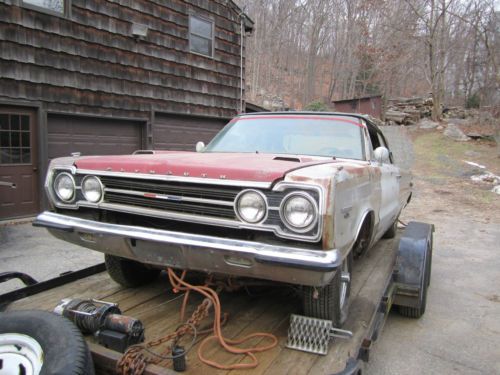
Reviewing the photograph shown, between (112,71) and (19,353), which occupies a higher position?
(112,71)

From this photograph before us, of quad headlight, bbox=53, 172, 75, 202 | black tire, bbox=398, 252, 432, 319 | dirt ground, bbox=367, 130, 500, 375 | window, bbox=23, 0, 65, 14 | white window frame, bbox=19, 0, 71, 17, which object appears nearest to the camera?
quad headlight, bbox=53, 172, 75, 202

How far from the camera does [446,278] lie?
5.41m

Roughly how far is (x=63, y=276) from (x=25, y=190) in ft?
17.3

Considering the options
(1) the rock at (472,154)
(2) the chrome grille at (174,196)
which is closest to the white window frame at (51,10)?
(2) the chrome grille at (174,196)

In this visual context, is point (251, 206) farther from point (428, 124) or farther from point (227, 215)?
point (428, 124)

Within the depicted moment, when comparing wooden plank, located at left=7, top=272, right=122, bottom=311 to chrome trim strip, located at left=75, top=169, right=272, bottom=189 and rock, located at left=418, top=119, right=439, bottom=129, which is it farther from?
rock, located at left=418, top=119, right=439, bottom=129

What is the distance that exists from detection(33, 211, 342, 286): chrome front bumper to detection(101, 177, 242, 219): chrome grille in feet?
0.59

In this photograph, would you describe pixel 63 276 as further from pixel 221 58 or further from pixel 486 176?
pixel 486 176

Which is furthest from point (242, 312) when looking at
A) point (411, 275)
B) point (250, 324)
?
point (411, 275)

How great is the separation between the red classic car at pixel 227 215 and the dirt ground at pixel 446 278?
37.6 inches

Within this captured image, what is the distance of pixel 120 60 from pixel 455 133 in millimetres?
16083

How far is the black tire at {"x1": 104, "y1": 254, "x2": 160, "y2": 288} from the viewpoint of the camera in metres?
3.32

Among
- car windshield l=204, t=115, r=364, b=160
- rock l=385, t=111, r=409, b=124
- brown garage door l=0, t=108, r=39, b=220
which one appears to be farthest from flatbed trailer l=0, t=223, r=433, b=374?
rock l=385, t=111, r=409, b=124

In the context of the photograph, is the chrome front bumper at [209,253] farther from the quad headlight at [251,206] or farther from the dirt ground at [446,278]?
the dirt ground at [446,278]
